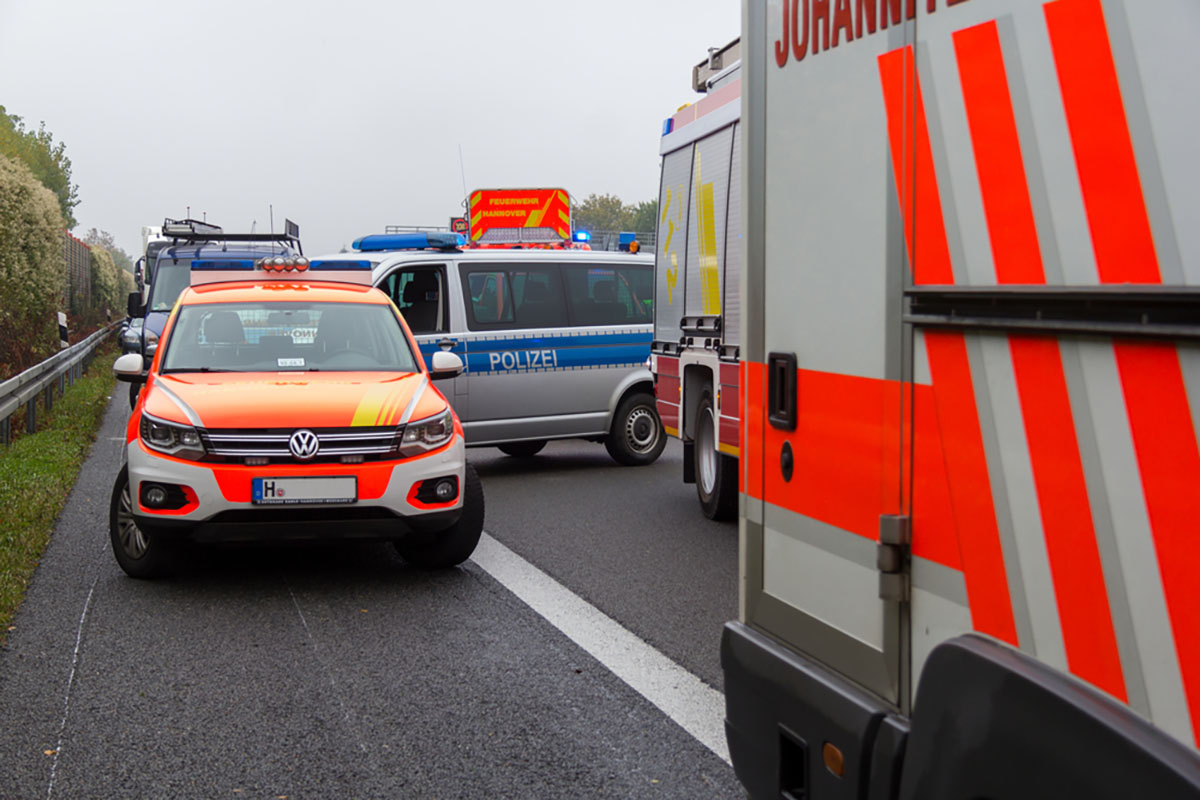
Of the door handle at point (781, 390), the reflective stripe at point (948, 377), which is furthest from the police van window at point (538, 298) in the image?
the reflective stripe at point (948, 377)

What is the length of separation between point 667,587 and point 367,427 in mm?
1890

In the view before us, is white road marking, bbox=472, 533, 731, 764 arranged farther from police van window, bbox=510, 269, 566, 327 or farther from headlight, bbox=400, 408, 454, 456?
police van window, bbox=510, 269, 566, 327

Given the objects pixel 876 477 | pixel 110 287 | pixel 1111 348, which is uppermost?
pixel 110 287

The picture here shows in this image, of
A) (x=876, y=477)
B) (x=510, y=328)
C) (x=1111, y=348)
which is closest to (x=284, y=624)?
(x=876, y=477)

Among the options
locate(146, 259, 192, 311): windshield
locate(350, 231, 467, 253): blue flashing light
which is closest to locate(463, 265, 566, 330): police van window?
locate(350, 231, 467, 253): blue flashing light

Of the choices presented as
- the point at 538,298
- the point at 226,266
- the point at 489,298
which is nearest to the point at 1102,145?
the point at 226,266

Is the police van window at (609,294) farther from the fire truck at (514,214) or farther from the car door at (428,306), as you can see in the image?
the fire truck at (514,214)

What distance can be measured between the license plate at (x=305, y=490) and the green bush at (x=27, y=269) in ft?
44.4

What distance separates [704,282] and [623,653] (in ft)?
13.0

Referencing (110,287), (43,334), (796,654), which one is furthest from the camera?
(110,287)

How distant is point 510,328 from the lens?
1226cm

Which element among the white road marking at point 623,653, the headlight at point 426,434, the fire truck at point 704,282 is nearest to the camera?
the white road marking at point 623,653

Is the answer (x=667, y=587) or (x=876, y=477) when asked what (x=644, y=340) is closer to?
(x=667, y=587)

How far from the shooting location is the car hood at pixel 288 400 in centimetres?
705
